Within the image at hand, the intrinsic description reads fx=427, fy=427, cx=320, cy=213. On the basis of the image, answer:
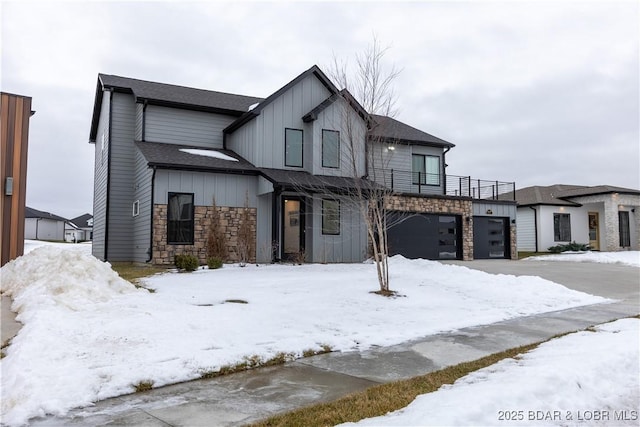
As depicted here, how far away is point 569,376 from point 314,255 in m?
11.9

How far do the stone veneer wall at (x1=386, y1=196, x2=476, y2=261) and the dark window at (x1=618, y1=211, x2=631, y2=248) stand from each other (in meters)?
14.8

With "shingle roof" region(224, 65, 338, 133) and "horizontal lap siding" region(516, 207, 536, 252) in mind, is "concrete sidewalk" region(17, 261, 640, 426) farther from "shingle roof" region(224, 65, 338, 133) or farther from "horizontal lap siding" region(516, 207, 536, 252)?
"horizontal lap siding" region(516, 207, 536, 252)

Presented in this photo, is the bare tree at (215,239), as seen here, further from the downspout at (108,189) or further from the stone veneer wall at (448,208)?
the stone veneer wall at (448,208)

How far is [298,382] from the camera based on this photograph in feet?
13.4

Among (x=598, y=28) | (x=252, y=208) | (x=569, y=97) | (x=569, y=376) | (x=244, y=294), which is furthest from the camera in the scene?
(x=569, y=97)

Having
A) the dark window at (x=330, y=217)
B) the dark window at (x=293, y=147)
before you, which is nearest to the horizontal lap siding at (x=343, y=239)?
the dark window at (x=330, y=217)

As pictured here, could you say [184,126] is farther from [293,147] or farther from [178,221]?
[178,221]

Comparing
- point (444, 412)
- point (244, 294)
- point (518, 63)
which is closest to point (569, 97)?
point (518, 63)

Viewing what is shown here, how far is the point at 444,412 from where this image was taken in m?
2.99

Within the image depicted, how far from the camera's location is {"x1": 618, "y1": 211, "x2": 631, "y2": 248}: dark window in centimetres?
2759

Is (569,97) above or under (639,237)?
above

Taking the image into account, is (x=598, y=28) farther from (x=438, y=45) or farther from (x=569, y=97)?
(x=569, y=97)

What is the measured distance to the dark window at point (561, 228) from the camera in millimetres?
26719


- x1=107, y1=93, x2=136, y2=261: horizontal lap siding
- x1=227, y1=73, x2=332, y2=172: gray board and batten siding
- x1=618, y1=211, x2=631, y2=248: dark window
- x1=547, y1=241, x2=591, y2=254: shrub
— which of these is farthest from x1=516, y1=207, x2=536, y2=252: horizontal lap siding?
x1=107, y1=93, x2=136, y2=261: horizontal lap siding
